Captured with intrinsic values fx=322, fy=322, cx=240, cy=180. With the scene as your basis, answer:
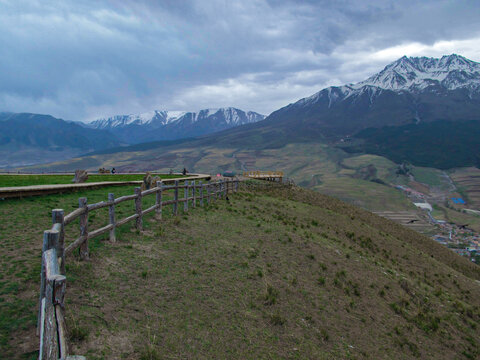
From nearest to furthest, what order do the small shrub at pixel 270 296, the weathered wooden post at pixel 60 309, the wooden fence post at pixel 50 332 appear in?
1. the wooden fence post at pixel 50 332
2. the weathered wooden post at pixel 60 309
3. the small shrub at pixel 270 296

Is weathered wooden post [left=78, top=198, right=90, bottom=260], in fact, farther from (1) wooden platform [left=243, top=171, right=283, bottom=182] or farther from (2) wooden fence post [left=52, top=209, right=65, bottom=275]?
(1) wooden platform [left=243, top=171, right=283, bottom=182]

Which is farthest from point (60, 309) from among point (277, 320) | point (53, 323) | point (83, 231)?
point (277, 320)

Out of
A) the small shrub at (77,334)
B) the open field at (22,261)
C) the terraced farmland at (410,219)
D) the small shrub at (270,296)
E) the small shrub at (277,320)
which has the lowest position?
the terraced farmland at (410,219)

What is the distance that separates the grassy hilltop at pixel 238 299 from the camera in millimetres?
6465

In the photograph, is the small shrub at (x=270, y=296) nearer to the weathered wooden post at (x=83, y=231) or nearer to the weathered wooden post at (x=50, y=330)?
the weathered wooden post at (x=83, y=231)

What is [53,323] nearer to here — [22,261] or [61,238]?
[61,238]

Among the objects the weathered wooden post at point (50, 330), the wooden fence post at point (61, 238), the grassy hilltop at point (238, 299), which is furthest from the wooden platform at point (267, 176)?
the weathered wooden post at point (50, 330)

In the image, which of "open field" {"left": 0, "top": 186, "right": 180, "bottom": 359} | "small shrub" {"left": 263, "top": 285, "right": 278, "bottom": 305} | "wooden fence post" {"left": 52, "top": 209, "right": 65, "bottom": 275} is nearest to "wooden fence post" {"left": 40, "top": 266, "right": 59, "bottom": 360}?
"open field" {"left": 0, "top": 186, "right": 180, "bottom": 359}

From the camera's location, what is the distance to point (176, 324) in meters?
6.95

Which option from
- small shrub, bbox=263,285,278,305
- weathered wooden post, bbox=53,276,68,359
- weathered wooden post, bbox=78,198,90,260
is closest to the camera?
weathered wooden post, bbox=53,276,68,359

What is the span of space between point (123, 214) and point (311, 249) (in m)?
8.74

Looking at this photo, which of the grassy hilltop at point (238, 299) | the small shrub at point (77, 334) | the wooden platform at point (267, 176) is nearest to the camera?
the small shrub at point (77, 334)

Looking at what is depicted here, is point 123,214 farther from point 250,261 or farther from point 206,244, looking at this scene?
point 250,261

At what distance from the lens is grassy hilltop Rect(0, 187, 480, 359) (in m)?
6.46
